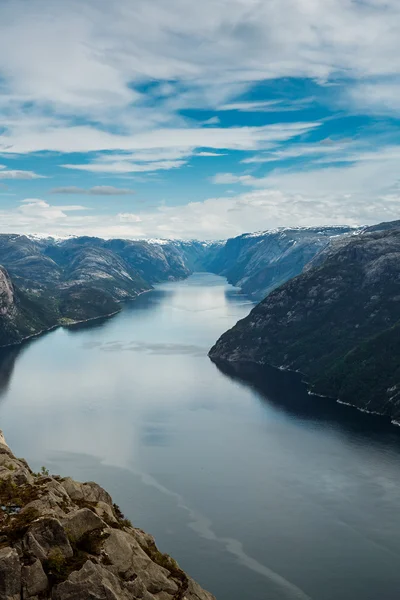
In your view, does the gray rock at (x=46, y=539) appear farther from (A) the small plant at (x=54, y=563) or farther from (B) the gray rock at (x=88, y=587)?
(B) the gray rock at (x=88, y=587)

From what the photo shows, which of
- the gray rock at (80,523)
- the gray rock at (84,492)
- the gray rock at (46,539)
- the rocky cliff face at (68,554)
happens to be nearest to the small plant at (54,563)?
the rocky cliff face at (68,554)

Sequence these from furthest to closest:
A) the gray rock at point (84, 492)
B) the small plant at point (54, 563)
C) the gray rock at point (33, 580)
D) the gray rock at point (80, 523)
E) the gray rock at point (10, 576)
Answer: the gray rock at point (84, 492), the gray rock at point (80, 523), the small plant at point (54, 563), the gray rock at point (33, 580), the gray rock at point (10, 576)

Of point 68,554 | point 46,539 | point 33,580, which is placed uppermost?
point 46,539

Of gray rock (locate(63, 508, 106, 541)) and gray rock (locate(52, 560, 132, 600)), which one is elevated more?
gray rock (locate(63, 508, 106, 541))

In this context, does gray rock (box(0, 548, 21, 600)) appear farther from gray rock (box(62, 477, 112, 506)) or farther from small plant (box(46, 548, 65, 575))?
gray rock (box(62, 477, 112, 506))

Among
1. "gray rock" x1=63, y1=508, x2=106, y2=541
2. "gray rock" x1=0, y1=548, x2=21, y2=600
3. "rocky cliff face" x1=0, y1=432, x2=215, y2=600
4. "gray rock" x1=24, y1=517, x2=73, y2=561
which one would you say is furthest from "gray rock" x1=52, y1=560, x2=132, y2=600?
"gray rock" x1=63, y1=508, x2=106, y2=541

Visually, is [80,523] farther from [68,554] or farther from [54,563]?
[54,563]

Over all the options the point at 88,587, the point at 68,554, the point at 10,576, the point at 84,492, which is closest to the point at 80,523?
the point at 68,554
